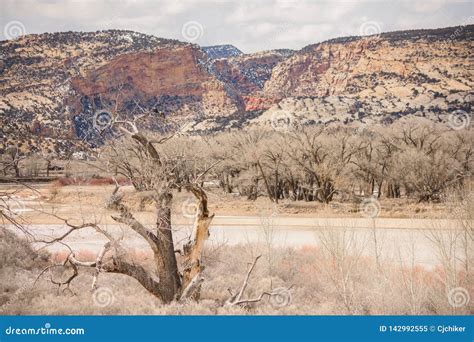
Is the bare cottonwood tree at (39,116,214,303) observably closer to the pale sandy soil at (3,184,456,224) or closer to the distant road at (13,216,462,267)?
the distant road at (13,216,462,267)

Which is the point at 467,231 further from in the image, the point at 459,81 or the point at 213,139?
Answer: the point at 459,81

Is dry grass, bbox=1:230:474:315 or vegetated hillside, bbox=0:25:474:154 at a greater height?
vegetated hillside, bbox=0:25:474:154

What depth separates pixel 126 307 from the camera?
34.8 feet

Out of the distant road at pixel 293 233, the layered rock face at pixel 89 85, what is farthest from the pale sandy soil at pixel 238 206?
the layered rock face at pixel 89 85

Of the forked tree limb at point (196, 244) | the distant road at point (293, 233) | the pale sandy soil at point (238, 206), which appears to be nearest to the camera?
the forked tree limb at point (196, 244)

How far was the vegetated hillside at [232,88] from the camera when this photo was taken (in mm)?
48188

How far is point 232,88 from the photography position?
12450cm

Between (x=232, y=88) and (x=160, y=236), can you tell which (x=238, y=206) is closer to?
(x=160, y=236)

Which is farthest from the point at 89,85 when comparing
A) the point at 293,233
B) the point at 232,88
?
the point at 232,88

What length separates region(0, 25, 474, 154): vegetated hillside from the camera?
158 feet

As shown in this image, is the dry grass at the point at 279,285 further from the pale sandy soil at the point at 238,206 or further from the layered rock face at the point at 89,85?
the pale sandy soil at the point at 238,206

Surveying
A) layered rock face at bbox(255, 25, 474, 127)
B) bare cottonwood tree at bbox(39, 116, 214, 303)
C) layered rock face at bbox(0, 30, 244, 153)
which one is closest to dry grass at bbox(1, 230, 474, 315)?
bare cottonwood tree at bbox(39, 116, 214, 303)

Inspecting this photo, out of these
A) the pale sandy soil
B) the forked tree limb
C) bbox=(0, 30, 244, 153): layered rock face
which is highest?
bbox=(0, 30, 244, 153): layered rock face

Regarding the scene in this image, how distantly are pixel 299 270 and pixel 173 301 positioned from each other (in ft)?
16.6
